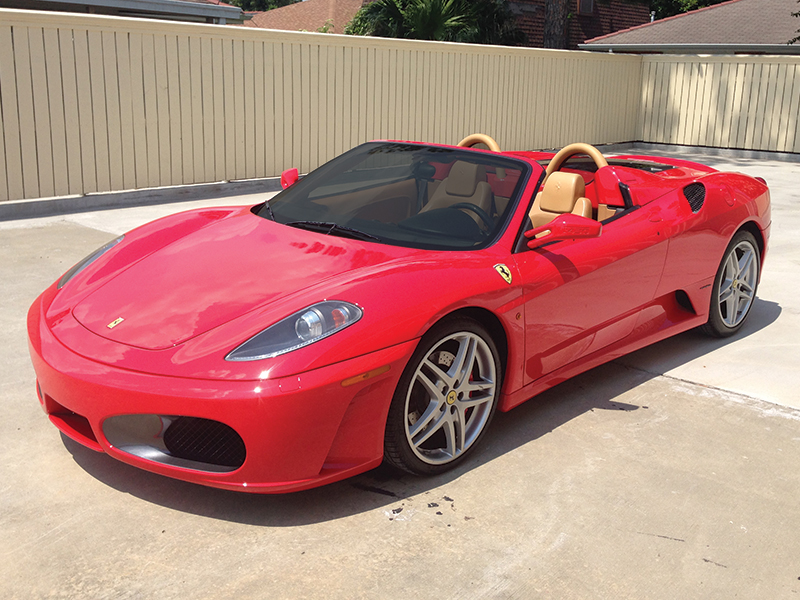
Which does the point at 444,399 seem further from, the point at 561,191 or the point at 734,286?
the point at 734,286

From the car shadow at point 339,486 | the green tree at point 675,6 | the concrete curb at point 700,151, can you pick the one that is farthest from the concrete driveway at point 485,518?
the green tree at point 675,6

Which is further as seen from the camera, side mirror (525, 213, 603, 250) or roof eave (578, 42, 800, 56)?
roof eave (578, 42, 800, 56)

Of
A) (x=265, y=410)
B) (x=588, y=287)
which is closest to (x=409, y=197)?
(x=588, y=287)

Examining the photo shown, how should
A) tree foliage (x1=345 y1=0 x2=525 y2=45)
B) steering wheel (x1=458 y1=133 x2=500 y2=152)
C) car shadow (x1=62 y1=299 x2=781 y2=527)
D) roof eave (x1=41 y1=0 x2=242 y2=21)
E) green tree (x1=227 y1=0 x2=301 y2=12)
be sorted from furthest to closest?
green tree (x1=227 y1=0 x2=301 y2=12) → tree foliage (x1=345 y1=0 x2=525 y2=45) → roof eave (x1=41 y1=0 x2=242 y2=21) → steering wheel (x1=458 y1=133 x2=500 y2=152) → car shadow (x1=62 y1=299 x2=781 y2=527)

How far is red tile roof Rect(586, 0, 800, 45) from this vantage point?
21062 millimetres

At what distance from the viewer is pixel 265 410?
276 centimetres

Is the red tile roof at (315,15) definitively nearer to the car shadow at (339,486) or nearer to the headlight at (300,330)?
the car shadow at (339,486)

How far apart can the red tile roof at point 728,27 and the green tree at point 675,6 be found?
13.6m

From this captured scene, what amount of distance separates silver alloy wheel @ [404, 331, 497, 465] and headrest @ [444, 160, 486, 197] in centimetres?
95

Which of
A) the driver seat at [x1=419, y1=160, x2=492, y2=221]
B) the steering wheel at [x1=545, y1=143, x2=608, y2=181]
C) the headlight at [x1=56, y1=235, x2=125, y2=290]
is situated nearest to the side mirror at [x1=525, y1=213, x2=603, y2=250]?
the driver seat at [x1=419, y1=160, x2=492, y2=221]

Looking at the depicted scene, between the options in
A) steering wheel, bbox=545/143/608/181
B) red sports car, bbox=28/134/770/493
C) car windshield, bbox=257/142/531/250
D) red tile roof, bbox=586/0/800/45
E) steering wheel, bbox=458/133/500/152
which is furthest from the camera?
red tile roof, bbox=586/0/800/45

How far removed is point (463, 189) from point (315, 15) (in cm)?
3571

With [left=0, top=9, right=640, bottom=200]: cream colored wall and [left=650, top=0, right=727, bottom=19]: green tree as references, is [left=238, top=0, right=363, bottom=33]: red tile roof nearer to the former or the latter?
[left=650, top=0, right=727, bottom=19]: green tree

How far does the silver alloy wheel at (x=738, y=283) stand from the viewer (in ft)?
16.9
